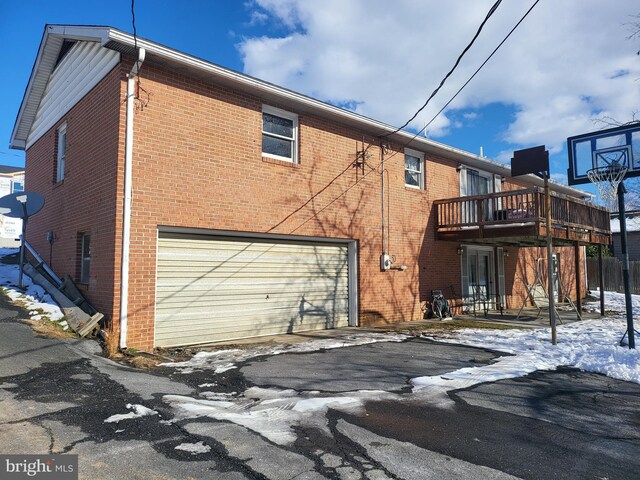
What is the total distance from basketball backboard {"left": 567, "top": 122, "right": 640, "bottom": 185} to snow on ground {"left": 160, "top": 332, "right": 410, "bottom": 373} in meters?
5.61

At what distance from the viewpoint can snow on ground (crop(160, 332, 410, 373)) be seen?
6.94 meters

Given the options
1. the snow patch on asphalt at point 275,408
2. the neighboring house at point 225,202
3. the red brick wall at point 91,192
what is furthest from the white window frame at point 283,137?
the snow patch on asphalt at point 275,408

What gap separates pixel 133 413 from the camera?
4.52 metres

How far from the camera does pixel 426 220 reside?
14.0 m

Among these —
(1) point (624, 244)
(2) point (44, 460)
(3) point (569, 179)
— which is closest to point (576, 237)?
(3) point (569, 179)

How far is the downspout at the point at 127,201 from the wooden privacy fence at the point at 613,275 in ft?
79.0

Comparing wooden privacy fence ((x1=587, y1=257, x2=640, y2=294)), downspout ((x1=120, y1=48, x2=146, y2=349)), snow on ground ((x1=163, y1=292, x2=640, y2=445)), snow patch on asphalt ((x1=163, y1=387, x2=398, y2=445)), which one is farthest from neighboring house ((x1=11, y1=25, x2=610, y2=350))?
wooden privacy fence ((x1=587, y1=257, x2=640, y2=294))

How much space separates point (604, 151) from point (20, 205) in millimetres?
12953

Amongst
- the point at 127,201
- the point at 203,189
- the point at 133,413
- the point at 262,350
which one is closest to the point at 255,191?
the point at 203,189

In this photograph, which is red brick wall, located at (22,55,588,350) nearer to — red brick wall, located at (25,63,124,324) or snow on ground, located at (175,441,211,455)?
red brick wall, located at (25,63,124,324)

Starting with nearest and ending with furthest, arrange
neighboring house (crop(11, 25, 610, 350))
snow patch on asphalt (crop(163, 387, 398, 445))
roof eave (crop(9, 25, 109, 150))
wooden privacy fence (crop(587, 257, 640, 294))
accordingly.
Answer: snow patch on asphalt (crop(163, 387, 398, 445))
neighboring house (crop(11, 25, 610, 350))
roof eave (crop(9, 25, 109, 150))
wooden privacy fence (crop(587, 257, 640, 294))

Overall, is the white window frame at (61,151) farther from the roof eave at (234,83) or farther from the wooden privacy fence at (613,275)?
the wooden privacy fence at (613,275)

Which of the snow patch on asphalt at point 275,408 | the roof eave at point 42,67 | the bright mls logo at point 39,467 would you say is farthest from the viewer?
the roof eave at point 42,67

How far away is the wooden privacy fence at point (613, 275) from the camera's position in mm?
24234
